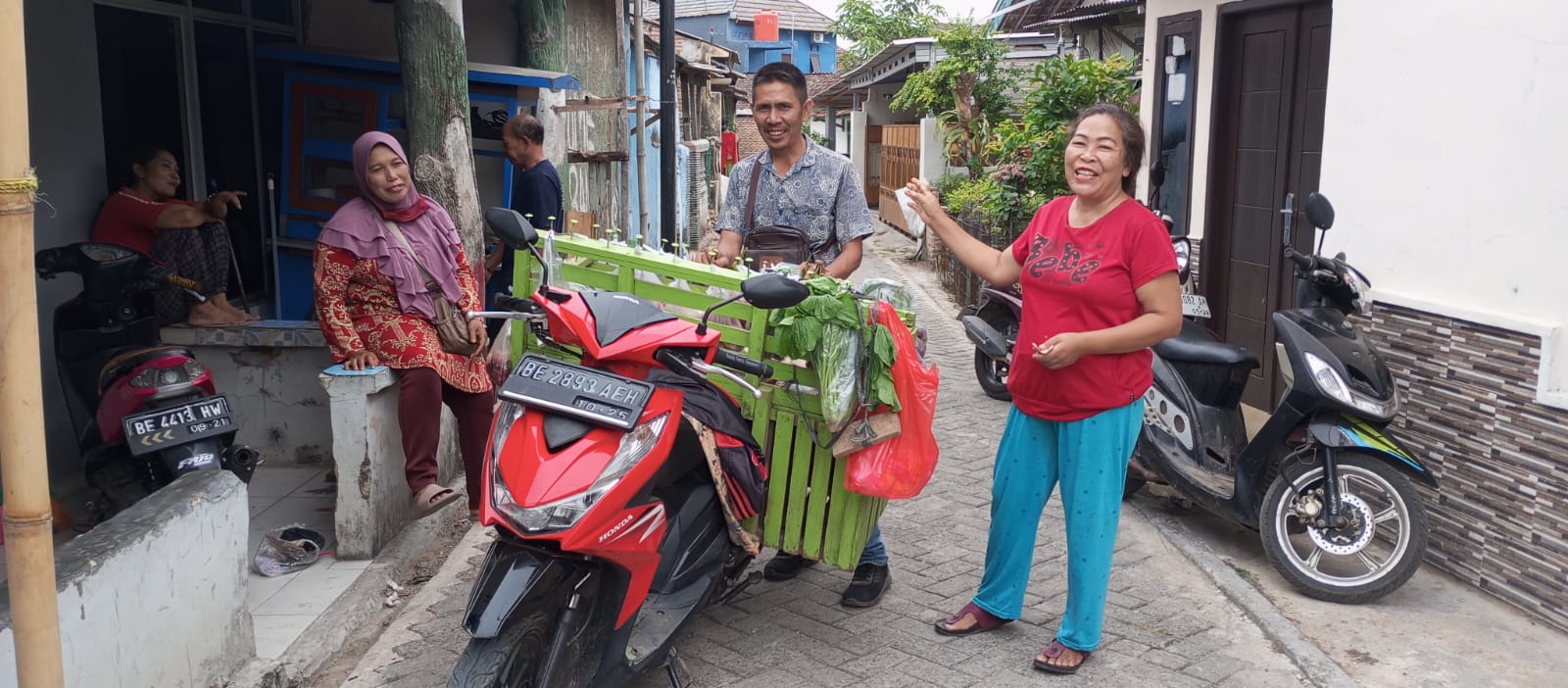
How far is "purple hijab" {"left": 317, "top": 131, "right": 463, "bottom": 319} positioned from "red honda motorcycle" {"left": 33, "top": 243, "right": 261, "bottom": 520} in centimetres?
76

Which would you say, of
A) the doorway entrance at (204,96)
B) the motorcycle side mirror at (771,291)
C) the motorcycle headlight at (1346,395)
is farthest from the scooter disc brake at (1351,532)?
the doorway entrance at (204,96)

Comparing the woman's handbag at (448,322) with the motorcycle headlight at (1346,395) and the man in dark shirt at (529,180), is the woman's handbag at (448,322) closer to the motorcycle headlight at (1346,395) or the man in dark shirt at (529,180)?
the man in dark shirt at (529,180)

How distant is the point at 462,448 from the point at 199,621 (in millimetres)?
1754

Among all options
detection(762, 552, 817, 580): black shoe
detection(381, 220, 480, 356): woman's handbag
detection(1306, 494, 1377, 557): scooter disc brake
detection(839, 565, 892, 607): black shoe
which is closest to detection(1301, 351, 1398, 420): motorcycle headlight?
detection(1306, 494, 1377, 557): scooter disc brake

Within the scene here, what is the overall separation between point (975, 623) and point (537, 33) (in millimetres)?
6465

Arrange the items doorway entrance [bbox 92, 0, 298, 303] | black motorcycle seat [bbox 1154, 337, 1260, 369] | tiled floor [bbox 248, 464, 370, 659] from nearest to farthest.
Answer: tiled floor [bbox 248, 464, 370, 659], black motorcycle seat [bbox 1154, 337, 1260, 369], doorway entrance [bbox 92, 0, 298, 303]

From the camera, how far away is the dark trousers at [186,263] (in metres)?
5.61

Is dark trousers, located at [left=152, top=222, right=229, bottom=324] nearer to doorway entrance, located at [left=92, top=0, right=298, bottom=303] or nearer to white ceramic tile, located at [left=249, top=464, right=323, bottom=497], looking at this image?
doorway entrance, located at [left=92, top=0, right=298, bottom=303]

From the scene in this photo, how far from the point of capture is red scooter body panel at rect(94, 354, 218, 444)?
433cm

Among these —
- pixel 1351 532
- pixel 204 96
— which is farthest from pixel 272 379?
pixel 1351 532

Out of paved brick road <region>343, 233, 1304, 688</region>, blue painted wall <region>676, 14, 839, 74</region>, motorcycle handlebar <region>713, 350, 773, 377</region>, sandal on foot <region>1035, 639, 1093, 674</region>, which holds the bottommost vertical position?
paved brick road <region>343, 233, 1304, 688</region>

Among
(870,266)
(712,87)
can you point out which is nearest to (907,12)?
(712,87)

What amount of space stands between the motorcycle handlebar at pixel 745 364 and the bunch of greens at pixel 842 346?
184 millimetres

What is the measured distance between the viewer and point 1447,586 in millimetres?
4750
